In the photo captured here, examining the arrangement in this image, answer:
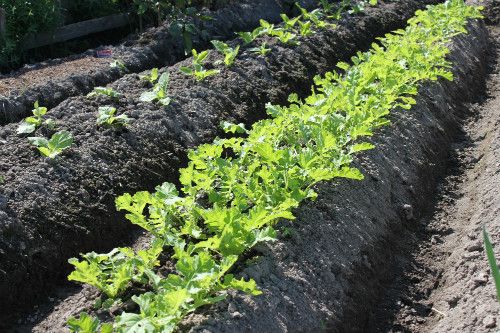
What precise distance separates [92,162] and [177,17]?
12.8ft

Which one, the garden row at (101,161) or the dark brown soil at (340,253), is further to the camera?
the garden row at (101,161)

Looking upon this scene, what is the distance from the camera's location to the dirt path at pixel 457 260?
4.04 meters

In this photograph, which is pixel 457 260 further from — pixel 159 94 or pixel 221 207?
pixel 159 94

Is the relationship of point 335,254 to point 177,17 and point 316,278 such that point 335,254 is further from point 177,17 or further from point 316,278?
point 177,17

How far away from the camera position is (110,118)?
18.5ft

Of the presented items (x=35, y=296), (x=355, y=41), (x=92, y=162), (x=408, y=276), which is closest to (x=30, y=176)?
(x=92, y=162)

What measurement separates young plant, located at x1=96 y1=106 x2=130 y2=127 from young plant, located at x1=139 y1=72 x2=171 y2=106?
386 millimetres

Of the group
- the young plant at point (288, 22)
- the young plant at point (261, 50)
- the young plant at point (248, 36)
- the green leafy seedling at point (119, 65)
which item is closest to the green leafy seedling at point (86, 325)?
the green leafy seedling at point (119, 65)

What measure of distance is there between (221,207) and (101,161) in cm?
144

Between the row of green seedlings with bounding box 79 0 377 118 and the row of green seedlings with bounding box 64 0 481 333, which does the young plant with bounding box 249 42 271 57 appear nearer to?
the row of green seedlings with bounding box 79 0 377 118

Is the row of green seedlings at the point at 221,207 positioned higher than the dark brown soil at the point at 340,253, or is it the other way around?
the row of green seedlings at the point at 221,207

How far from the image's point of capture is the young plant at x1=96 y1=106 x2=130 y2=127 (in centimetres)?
562

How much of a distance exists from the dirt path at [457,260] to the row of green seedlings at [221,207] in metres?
0.85

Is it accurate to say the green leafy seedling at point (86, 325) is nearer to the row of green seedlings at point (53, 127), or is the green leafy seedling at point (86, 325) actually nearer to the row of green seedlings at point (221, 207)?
the row of green seedlings at point (221, 207)
